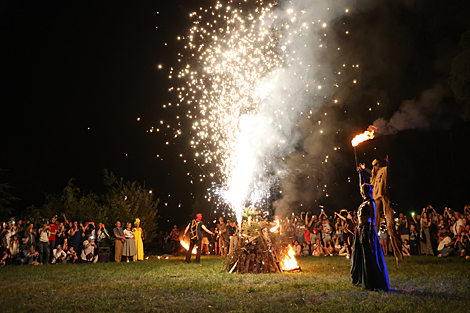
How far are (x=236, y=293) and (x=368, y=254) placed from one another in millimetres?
2790

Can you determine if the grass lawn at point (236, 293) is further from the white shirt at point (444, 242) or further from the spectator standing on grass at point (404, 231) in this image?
the spectator standing on grass at point (404, 231)

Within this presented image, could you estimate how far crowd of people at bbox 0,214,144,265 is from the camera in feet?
57.4

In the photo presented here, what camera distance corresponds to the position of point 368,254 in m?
8.57

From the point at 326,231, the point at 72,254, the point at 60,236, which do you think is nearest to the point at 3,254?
the point at 60,236

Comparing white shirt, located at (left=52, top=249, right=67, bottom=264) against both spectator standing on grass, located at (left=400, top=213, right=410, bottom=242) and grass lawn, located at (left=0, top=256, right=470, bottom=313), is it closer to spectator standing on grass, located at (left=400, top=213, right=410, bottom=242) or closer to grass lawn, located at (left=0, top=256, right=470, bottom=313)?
grass lawn, located at (left=0, top=256, right=470, bottom=313)

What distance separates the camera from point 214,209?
1629 inches

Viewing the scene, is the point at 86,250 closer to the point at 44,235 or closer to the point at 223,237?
the point at 44,235

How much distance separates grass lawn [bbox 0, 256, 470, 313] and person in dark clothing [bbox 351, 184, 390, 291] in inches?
12.0

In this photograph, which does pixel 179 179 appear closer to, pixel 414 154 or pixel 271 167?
pixel 271 167

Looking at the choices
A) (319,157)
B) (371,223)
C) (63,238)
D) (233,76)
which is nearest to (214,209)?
(319,157)

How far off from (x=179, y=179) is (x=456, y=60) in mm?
25444

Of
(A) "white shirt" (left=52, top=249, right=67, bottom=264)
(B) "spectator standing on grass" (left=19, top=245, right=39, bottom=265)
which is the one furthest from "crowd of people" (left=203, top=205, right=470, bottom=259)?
(B) "spectator standing on grass" (left=19, top=245, right=39, bottom=265)

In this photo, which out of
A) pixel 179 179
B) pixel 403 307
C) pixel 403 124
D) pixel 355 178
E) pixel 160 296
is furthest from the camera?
pixel 179 179

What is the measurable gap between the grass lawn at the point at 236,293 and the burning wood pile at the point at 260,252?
707mm
